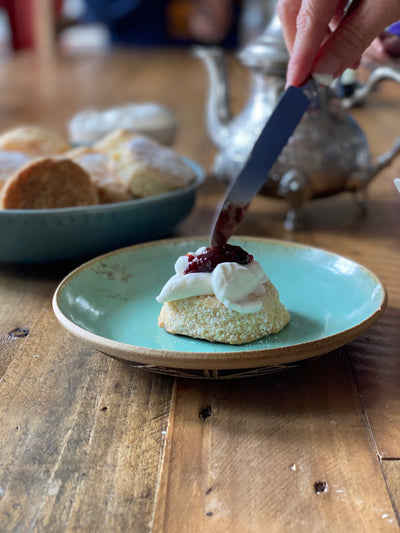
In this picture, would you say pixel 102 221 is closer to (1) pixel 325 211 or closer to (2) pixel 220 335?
(2) pixel 220 335

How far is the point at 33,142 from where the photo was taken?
1.14m

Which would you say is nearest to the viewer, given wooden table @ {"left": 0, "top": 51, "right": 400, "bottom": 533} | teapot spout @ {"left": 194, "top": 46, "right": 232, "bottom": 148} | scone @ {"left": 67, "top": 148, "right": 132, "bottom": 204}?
wooden table @ {"left": 0, "top": 51, "right": 400, "bottom": 533}

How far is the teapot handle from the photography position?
108 cm

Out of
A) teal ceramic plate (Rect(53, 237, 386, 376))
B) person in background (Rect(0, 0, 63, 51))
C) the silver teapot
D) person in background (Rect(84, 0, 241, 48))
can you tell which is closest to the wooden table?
teal ceramic plate (Rect(53, 237, 386, 376))

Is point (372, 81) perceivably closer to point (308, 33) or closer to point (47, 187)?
point (308, 33)

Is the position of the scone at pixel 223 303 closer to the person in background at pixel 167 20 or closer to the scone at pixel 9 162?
the scone at pixel 9 162

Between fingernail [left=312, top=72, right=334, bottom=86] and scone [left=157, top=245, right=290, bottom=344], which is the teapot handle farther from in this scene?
scone [left=157, top=245, right=290, bottom=344]

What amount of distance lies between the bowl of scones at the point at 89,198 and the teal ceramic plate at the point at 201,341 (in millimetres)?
98

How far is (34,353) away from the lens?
0.72m

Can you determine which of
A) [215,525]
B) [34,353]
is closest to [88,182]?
[34,353]

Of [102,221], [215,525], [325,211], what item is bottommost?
[325,211]

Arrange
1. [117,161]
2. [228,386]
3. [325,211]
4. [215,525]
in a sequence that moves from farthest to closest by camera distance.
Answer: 1. [325,211]
2. [117,161]
3. [228,386]
4. [215,525]

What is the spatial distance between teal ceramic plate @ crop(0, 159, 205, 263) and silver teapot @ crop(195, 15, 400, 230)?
0.66 feet

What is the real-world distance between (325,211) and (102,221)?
513 millimetres
